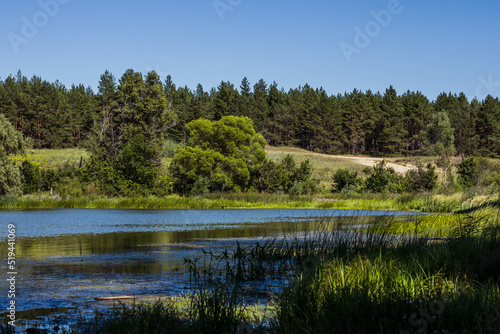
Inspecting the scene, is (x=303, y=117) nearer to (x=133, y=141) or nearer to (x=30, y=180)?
(x=133, y=141)

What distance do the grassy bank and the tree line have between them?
51.9m

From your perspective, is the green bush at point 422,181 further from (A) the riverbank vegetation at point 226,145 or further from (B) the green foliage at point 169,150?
(B) the green foliage at point 169,150

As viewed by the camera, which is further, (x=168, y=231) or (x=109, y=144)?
(x=109, y=144)

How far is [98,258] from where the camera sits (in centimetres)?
1437

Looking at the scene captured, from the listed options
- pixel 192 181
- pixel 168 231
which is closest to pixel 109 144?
pixel 192 181

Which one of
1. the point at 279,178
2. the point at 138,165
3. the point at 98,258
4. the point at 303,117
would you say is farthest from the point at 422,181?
the point at 303,117

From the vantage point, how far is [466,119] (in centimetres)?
10125

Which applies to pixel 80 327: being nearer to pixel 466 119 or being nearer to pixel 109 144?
pixel 109 144

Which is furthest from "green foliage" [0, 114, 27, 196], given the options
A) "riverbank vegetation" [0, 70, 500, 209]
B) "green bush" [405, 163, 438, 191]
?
"green bush" [405, 163, 438, 191]

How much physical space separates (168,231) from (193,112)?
86.3 metres

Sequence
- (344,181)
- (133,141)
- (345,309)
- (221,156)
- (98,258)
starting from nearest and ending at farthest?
(345,309) < (98,258) < (344,181) < (221,156) < (133,141)

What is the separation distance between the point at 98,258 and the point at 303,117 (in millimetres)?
105553

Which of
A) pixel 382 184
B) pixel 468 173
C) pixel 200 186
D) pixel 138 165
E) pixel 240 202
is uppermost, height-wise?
pixel 138 165

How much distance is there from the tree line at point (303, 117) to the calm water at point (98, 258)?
7192 centimetres
